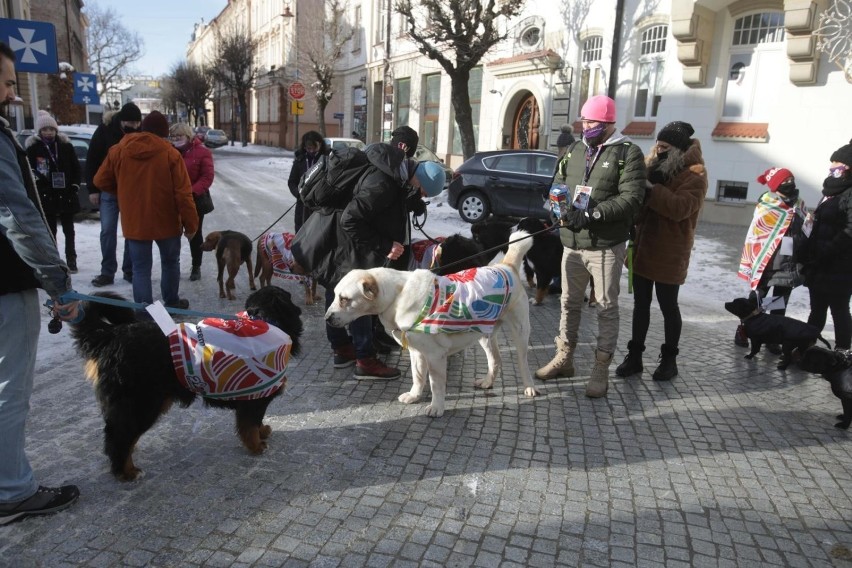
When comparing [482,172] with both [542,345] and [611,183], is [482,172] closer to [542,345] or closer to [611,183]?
[542,345]

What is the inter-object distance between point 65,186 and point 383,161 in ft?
17.6

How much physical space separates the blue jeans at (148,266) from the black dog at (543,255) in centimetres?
412

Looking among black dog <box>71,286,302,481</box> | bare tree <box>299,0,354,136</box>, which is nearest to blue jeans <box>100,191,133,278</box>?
black dog <box>71,286,302,481</box>

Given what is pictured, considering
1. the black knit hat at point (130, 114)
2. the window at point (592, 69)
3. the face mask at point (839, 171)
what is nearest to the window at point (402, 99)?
the window at point (592, 69)

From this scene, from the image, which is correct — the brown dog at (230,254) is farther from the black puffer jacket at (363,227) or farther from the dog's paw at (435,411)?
A: the dog's paw at (435,411)

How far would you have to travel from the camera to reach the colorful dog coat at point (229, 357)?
9.82ft

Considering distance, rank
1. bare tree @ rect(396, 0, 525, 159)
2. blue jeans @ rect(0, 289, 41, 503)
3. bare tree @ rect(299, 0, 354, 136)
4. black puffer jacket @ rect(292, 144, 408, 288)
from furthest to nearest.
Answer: bare tree @ rect(299, 0, 354, 136) → bare tree @ rect(396, 0, 525, 159) → black puffer jacket @ rect(292, 144, 408, 288) → blue jeans @ rect(0, 289, 41, 503)

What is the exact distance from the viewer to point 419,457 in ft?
11.7

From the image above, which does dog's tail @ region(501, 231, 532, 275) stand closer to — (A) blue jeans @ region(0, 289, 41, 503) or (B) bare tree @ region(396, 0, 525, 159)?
(A) blue jeans @ region(0, 289, 41, 503)

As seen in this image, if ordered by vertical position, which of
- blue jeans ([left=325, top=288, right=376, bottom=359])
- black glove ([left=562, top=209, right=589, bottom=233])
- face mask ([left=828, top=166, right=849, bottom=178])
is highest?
face mask ([left=828, top=166, right=849, bottom=178])

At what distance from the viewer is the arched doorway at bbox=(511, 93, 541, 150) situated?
67.1 feet

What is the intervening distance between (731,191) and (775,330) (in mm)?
10417

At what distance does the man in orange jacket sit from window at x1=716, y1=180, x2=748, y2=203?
1318 centimetres

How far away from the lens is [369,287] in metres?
3.82
